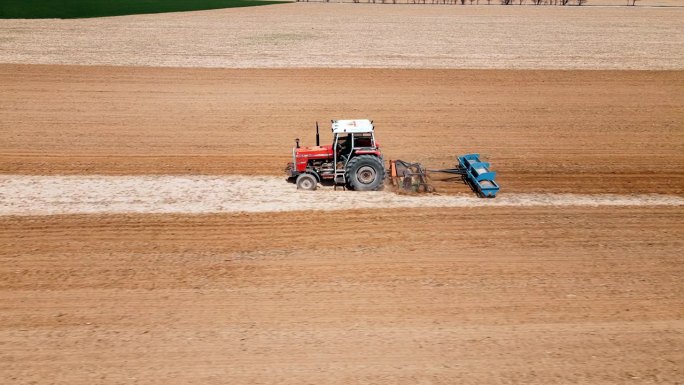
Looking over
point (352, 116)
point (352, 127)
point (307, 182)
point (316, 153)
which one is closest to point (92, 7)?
point (352, 116)

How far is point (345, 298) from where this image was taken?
31.5 ft

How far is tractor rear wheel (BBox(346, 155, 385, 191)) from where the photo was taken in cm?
1419

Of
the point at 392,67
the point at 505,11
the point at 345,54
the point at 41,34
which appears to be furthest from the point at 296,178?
the point at 505,11

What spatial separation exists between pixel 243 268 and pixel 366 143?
5323 mm

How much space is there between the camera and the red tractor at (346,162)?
46.9 ft

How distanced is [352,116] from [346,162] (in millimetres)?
6389

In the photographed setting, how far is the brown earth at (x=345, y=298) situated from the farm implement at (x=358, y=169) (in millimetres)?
1538

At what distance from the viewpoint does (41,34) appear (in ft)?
120

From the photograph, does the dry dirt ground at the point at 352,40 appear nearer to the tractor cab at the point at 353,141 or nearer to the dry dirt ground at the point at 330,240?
the dry dirt ground at the point at 330,240

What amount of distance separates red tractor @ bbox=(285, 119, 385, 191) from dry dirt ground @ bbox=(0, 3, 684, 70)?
48.9 ft

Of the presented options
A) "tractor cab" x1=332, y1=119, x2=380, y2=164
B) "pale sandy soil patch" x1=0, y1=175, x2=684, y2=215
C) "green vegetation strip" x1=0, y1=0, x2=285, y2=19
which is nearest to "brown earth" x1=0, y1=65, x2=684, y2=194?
"pale sandy soil patch" x1=0, y1=175, x2=684, y2=215

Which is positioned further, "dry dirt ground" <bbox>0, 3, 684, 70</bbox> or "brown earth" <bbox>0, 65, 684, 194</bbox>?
"dry dirt ground" <bbox>0, 3, 684, 70</bbox>

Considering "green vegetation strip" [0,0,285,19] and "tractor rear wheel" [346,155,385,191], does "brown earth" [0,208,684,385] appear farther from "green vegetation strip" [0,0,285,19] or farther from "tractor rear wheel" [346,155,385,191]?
"green vegetation strip" [0,0,285,19]

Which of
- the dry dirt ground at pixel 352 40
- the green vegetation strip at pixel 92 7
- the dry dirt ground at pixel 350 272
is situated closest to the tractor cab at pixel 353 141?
the dry dirt ground at pixel 350 272
